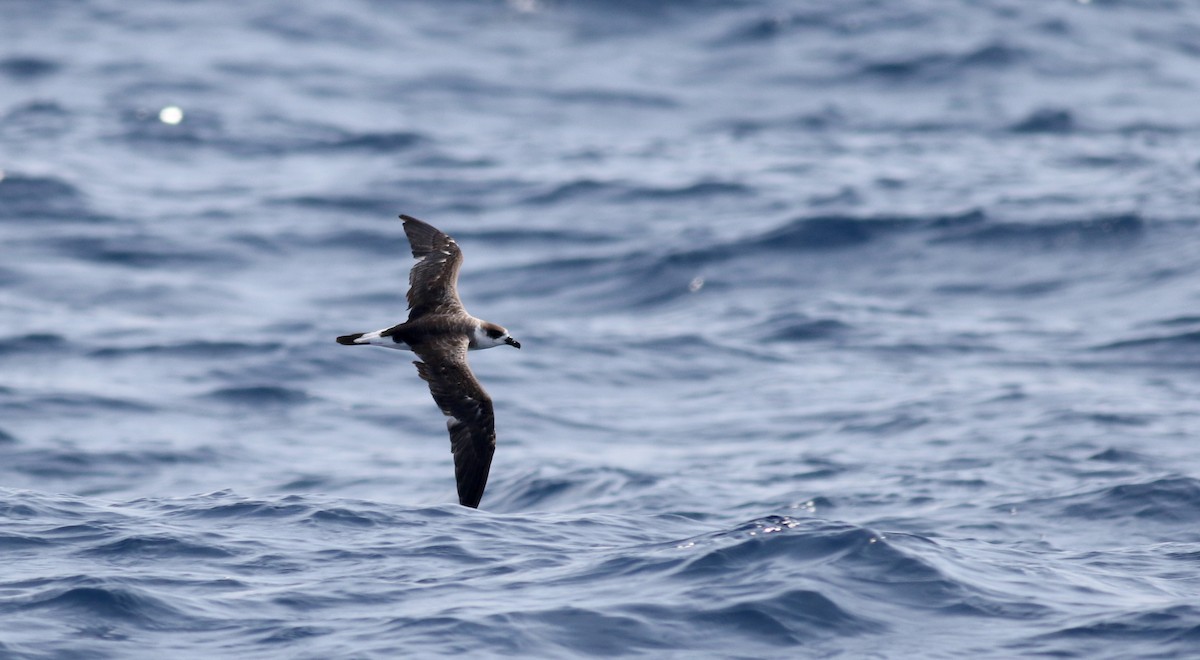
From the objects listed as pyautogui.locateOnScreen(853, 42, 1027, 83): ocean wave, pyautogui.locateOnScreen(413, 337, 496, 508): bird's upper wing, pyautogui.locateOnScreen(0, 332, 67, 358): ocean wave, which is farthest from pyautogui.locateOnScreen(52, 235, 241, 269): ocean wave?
pyautogui.locateOnScreen(853, 42, 1027, 83): ocean wave

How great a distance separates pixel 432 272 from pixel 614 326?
708 cm

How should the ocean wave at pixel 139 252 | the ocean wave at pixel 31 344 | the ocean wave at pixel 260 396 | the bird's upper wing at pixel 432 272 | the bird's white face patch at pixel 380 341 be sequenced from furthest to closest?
the ocean wave at pixel 139 252 < the ocean wave at pixel 31 344 < the ocean wave at pixel 260 396 < the bird's upper wing at pixel 432 272 < the bird's white face patch at pixel 380 341

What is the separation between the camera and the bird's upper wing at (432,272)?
35.8ft

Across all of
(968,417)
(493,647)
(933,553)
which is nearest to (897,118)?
(968,417)

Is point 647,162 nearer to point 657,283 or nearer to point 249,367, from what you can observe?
point 657,283

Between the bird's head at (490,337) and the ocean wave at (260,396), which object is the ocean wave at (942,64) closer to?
the ocean wave at (260,396)

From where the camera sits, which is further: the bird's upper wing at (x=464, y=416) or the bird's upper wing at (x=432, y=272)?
the bird's upper wing at (x=432, y=272)

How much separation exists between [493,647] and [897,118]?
766 inches

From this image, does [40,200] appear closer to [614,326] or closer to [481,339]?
[614,326]

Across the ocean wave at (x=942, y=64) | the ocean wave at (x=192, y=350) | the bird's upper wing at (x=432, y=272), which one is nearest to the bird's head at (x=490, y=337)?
the bird's upper wing at (x=432, y=272)

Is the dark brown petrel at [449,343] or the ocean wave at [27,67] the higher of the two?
the ocean wave at [27,67]

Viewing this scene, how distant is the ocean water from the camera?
28.0 ft

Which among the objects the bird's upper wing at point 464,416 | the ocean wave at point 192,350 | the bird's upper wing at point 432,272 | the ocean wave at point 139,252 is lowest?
the ocean wave at point 192,350

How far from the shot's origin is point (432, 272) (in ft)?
36.4
